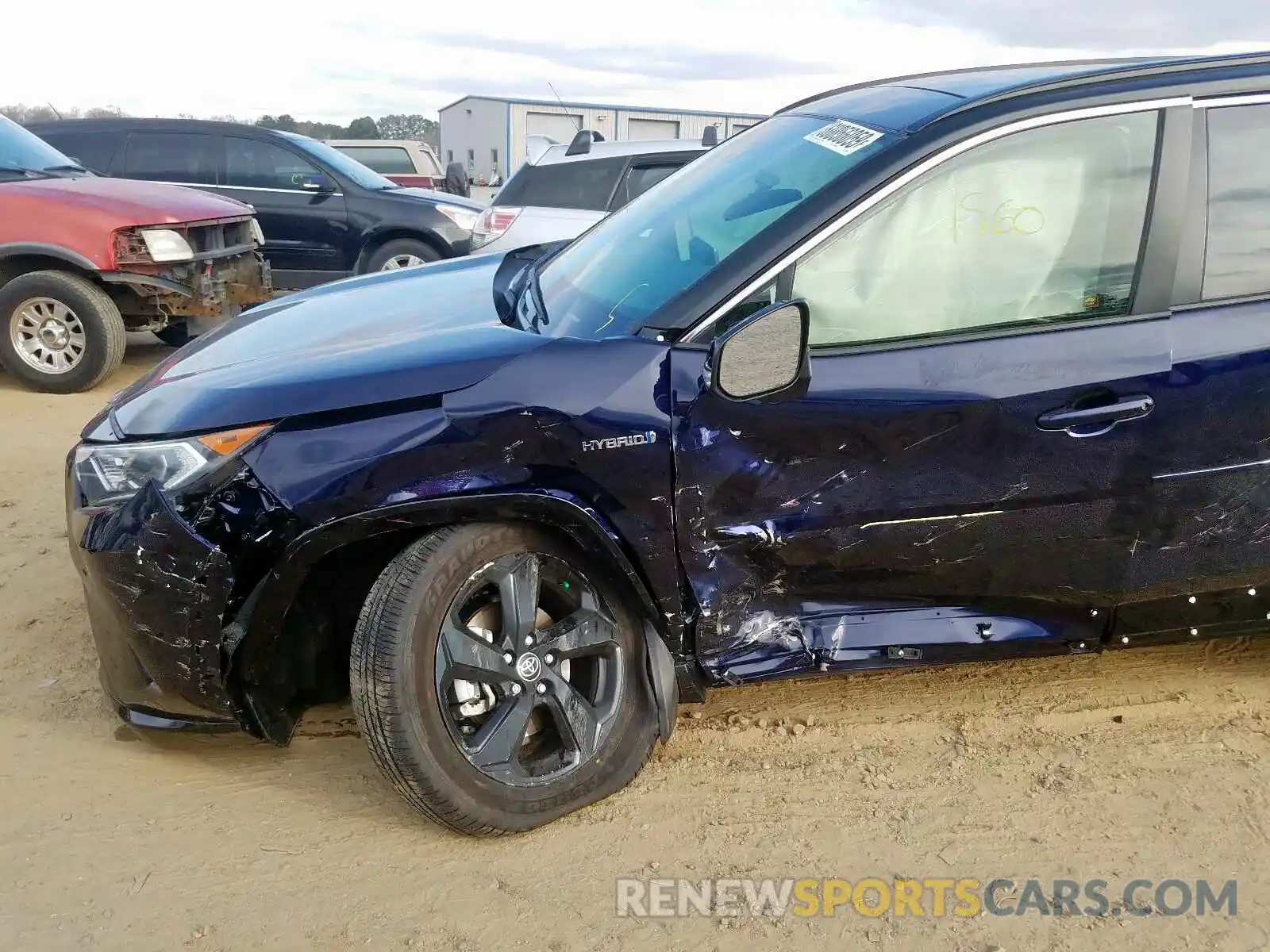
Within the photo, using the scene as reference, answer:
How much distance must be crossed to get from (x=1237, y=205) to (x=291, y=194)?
27.2 feet

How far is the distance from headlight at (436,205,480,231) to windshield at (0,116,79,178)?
296 cm

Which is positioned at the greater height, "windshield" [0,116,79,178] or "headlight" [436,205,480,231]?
"windshield" [0,116,79,178]

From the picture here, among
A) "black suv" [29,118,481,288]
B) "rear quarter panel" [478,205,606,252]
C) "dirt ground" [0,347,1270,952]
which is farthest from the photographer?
"black suv" [29,118,481,288]

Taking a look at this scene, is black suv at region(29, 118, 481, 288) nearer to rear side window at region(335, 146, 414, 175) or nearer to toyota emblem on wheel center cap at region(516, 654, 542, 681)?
toyota emblem on wheel center cap at region(516, 654, 542, 681)

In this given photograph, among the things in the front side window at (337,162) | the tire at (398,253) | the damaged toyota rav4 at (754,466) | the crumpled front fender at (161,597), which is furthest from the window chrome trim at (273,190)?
the crumpled front fender at (161,597)

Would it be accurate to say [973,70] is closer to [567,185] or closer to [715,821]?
[715,821]

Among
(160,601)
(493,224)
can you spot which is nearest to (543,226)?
(493,224)

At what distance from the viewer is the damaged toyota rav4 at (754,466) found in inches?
96.7

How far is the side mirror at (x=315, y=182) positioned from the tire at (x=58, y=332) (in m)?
2.98

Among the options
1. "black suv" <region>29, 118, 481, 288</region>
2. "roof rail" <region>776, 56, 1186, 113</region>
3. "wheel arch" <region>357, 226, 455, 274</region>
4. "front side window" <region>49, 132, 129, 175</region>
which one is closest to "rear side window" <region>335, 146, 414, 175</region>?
"black suv" <region>29, 118, 481, 288</region>

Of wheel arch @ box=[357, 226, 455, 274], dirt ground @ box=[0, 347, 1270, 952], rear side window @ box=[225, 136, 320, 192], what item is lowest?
dirt ground @ box=[0, 347, 1270, 952]

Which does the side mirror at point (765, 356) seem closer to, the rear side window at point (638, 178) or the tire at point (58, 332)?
the rear side window at point (638, 178)

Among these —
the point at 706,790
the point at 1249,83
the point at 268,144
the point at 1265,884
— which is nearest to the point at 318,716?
the point at 706,790

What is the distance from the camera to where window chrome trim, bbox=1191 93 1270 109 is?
Result: 2678 millimetres
